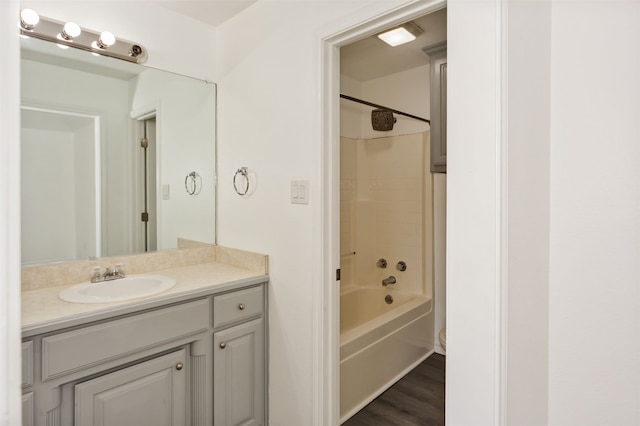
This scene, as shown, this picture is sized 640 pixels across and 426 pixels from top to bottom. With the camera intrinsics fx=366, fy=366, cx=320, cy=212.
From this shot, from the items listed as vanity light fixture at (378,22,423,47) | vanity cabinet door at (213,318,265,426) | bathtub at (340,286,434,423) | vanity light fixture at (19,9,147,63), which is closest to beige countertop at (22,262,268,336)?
vanity cabinet door at (213,318,265,426)

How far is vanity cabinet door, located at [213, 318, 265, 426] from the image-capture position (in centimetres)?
177

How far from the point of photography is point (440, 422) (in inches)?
82.2

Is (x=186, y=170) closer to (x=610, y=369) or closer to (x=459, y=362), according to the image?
(x=459, y=362)

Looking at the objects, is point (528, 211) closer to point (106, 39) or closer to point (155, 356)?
point (155, 356)

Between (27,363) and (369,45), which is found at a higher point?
(369,45)

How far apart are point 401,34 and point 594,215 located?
167cm

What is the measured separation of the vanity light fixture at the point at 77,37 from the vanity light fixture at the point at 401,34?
1481 millimetres

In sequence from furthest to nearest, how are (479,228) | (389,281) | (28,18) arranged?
1. (389,281)
2. (28,18)
3. (479,228)

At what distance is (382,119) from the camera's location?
3.11 metres

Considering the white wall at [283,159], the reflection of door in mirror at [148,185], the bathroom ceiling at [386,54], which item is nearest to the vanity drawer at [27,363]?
the reflection of door in mirror at [148,185]

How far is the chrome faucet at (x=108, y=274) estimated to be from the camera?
1.84 metres

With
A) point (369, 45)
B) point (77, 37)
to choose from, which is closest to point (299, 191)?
point (77, 37)

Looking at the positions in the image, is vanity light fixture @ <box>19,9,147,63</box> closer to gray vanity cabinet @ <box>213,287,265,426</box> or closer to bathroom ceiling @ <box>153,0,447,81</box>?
bathroom ceiling @ <box>153,0,447,81</box>

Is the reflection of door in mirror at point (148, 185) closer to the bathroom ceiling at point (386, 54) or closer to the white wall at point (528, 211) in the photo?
the bathroom ceiling at point (386, 54)
